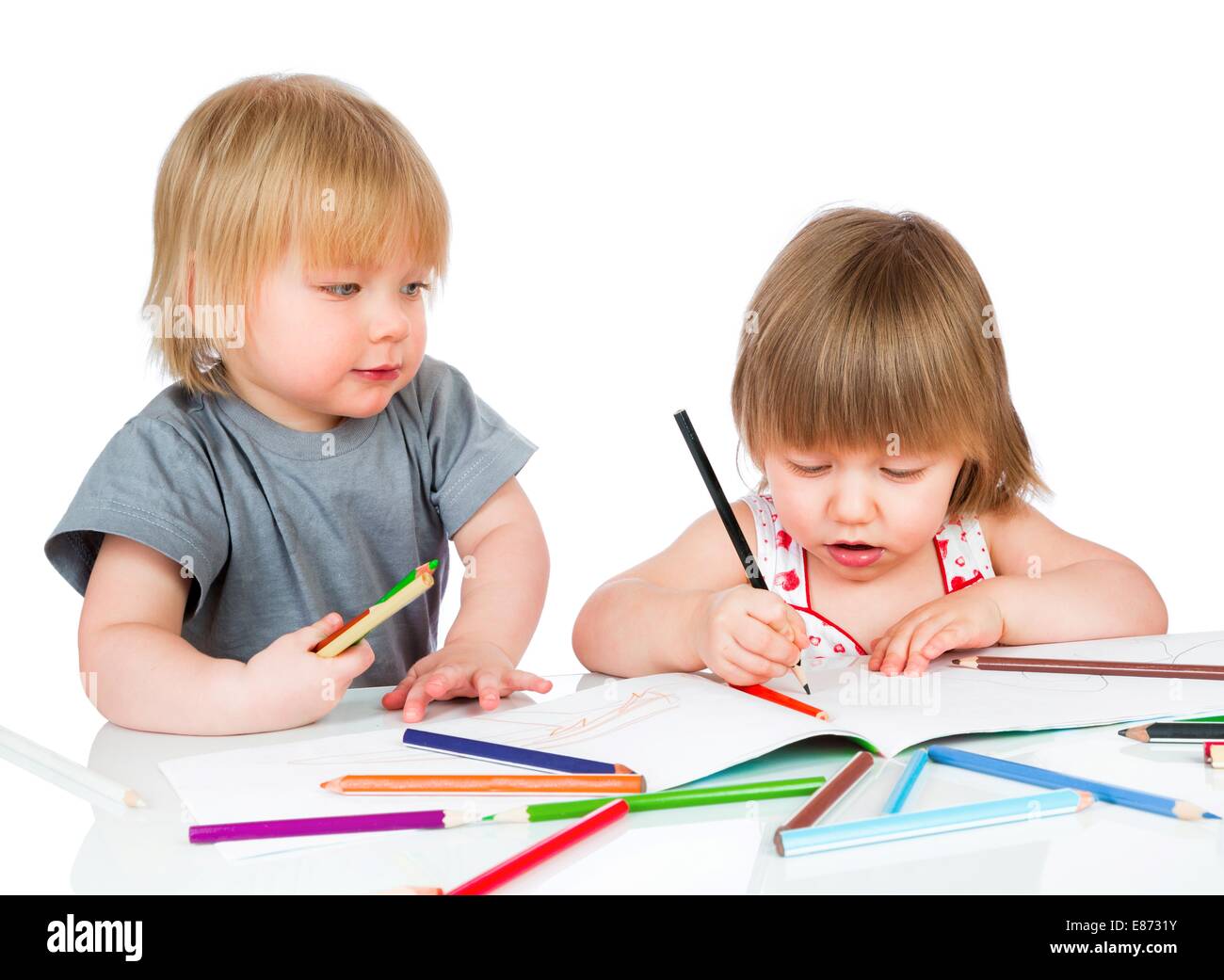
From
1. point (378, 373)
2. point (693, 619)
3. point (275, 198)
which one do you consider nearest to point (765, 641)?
point (693, 619)

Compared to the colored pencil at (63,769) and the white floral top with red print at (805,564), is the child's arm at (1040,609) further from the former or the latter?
the colored pencil at (63,769)

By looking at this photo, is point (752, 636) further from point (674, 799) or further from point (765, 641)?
point (674, 799)

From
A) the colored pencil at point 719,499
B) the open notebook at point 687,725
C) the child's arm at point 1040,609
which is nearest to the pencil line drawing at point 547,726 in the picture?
the open notebook at point 687,725

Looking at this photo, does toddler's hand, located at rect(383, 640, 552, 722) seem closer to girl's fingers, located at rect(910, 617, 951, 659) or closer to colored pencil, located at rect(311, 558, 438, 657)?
colored pencil, located at rect(311, 558, 438, 657)

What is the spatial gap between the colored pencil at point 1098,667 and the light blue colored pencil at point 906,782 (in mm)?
242

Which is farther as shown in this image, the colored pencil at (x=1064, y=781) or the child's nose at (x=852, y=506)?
the child's nose at (x=852, y=506)

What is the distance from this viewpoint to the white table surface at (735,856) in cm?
58

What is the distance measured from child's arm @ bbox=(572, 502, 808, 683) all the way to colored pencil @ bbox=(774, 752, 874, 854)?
141 millimetres

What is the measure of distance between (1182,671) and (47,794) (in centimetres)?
80

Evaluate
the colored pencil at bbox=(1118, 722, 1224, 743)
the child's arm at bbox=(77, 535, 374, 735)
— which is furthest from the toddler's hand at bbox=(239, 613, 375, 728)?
the colored pencil at bbox=(1118, 722, 1224, 743)

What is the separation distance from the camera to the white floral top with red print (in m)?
1.22

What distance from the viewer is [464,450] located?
4.15 feet

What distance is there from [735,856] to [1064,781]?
21cm
